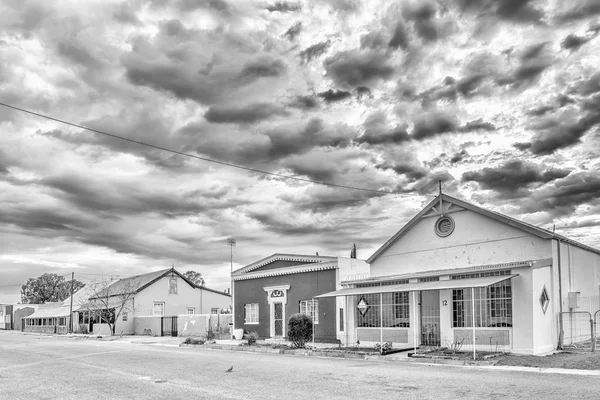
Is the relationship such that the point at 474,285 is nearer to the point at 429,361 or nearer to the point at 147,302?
the point at 429,361

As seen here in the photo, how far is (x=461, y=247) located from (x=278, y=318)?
45.4 feet

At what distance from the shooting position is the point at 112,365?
20.7 metres

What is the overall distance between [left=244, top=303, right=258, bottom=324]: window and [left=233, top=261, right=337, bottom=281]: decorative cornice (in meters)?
1.77

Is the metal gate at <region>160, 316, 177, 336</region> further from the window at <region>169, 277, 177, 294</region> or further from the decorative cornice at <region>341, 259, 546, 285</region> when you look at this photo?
the decorative cornice at <region>341, 259, 546, 285</region>

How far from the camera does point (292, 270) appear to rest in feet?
113

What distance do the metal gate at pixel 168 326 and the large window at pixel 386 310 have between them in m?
23.7

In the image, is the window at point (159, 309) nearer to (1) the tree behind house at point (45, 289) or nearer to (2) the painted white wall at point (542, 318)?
(2) the painted white wall at point (542, 318)

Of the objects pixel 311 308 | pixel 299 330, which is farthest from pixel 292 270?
pixel 299 330

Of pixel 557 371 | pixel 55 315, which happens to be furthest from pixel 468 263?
pixel 55 315

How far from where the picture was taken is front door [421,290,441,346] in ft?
81.4

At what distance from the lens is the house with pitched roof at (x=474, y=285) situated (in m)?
21.8

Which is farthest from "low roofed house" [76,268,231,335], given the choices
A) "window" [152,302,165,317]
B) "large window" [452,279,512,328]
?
"large window" [452,279,512,328]

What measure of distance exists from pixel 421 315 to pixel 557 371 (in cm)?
893

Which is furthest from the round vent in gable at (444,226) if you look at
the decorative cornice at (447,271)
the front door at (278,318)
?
the front door at (278,318)
